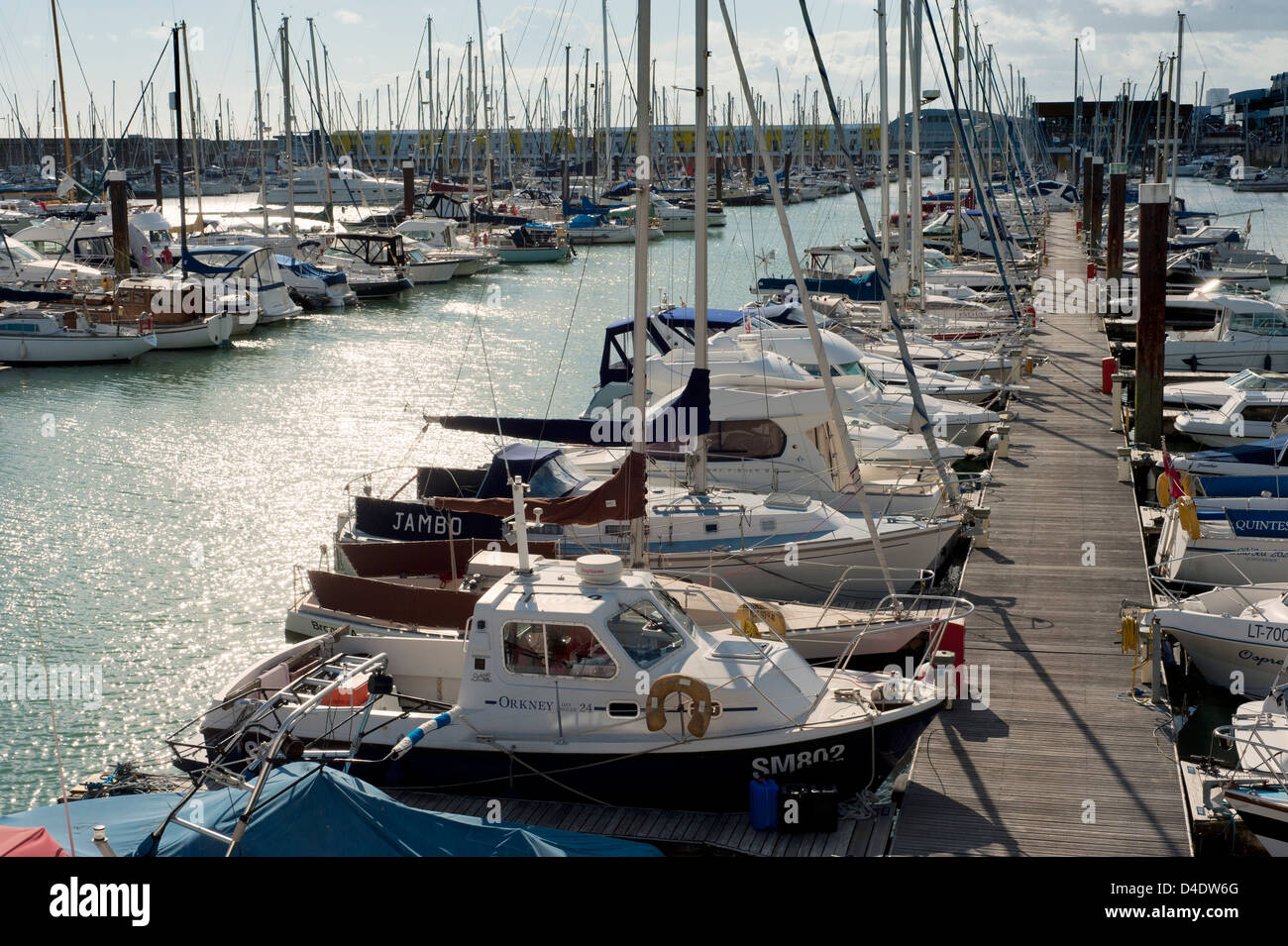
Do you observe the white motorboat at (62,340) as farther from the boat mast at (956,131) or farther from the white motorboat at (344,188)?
the white motorboat at (344,188)

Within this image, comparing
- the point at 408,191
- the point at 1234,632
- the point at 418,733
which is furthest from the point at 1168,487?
the point at 408,191

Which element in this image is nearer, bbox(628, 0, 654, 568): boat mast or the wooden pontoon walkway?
the wooden pontoon walkway

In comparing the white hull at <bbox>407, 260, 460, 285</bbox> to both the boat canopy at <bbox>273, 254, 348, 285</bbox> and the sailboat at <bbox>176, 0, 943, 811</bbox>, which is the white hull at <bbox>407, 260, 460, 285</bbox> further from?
the sailboat at <bbox>176, 0, 943, 811</bbox>

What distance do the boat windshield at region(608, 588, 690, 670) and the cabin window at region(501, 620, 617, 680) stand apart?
220mm

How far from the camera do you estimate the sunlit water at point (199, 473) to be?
16.7 metres

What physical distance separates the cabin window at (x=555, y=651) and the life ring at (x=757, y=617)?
2.00m

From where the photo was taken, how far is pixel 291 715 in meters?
10.8

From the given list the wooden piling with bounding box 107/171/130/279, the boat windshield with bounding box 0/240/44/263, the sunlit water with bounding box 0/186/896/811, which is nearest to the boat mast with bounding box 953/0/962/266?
the sunlit water with bounding box 0/186/896/811

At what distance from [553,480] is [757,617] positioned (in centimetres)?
523

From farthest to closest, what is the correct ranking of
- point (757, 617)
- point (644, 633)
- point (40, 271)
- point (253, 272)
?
point (40, 271) → point (253, 272) → point (757, 617) → point (644, 633)

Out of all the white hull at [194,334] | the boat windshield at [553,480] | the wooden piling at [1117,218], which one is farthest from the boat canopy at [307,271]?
the boat windshield at [553,480]

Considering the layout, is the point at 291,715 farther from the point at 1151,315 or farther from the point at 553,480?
the point at 1151,315

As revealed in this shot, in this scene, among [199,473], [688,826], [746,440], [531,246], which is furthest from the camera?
[531,246]

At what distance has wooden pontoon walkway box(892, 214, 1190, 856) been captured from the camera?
11.3 meters
